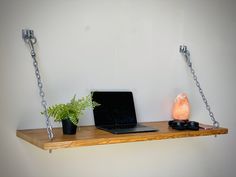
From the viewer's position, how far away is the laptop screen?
1.86 meters

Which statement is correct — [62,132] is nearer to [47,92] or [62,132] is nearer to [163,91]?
[47,92]

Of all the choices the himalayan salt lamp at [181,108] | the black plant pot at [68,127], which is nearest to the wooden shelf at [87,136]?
the black plant pot at [68,127]

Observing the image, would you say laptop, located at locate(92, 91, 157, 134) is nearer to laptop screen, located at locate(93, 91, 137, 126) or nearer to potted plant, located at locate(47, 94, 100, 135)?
laptop screen, located at locate(93, 91, 137, 126)

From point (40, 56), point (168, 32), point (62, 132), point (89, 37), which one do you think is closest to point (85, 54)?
point (89, 37)

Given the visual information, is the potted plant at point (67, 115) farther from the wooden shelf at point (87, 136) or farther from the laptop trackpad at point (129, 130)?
the laptop trackpad at point (129, 130)

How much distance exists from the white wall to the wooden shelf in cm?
13

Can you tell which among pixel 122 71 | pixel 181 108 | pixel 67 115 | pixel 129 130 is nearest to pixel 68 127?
pixel 67 115

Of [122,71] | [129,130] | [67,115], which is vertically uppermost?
[122,71]

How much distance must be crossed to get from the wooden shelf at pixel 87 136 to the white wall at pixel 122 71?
13cm

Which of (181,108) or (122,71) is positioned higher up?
(122,71)

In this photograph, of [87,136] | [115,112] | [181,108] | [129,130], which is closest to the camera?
[87,136]

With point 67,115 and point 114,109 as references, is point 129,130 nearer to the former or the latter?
point 114,109

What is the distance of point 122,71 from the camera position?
198 centimetres

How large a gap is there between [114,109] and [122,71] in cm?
23
